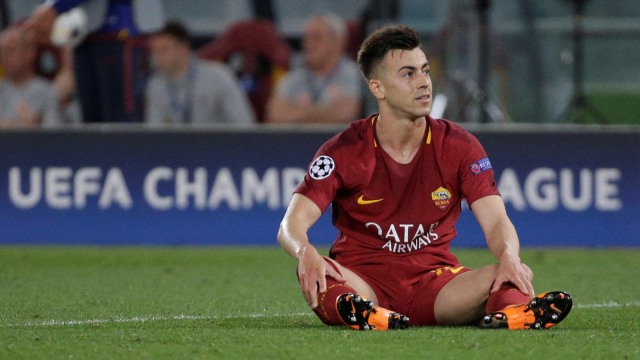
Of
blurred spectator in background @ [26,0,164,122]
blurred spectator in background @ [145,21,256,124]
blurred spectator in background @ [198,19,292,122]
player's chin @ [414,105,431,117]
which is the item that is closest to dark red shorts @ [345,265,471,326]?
player's chin @ [414,105,431,117]

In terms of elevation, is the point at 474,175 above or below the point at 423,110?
below

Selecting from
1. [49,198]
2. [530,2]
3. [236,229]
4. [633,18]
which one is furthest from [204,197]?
[633,18]

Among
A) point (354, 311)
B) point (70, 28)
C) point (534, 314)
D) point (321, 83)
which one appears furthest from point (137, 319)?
point (70, 28)

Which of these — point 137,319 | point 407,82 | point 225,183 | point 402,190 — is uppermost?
point 407,82

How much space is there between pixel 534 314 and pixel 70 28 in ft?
25.0

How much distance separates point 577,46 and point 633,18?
1.01 m

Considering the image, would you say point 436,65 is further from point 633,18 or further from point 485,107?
point 633,18

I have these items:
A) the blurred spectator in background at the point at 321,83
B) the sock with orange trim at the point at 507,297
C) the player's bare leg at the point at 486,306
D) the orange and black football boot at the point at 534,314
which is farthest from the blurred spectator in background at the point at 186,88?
the orange and black football boot at the point at 534,314

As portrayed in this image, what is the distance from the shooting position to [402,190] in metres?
6.18

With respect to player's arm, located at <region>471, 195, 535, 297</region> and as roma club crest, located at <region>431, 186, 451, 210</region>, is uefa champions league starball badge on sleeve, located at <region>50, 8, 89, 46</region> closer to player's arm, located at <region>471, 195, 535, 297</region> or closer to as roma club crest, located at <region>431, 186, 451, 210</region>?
as roma club crest, located at <region>431, 186, 451, 210</region>

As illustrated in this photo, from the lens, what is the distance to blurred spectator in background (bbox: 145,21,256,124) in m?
12.2

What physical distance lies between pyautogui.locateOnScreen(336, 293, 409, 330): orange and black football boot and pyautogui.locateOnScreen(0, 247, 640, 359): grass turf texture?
2.7 inches

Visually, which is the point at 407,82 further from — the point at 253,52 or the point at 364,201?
the point at 253,52

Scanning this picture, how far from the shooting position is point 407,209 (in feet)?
20.2
